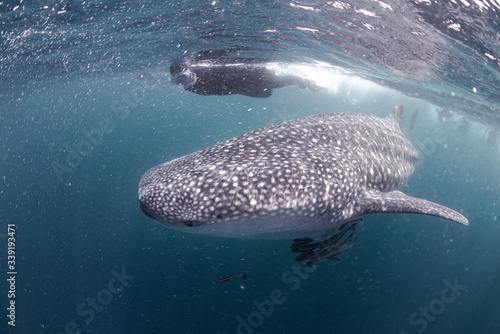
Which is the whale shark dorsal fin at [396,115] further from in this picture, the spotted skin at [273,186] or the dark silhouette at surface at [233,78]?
the dark silhouette at surface at [233,78]

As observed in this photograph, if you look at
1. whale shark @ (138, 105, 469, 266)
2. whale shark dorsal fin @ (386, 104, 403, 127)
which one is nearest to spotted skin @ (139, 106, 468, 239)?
whale shark @ (138, 105, 469, 266)

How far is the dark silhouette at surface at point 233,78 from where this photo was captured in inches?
575

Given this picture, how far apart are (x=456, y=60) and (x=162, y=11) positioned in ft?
36.9

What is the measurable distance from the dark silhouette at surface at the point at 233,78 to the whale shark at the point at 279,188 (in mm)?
9896

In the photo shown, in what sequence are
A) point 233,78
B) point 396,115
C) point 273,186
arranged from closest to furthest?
1. point 273,186
2. point 396,115
3. point 233,78

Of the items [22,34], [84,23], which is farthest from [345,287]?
[22,34]

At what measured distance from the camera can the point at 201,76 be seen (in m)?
15.4

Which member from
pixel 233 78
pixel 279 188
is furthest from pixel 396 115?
pixel 233 78

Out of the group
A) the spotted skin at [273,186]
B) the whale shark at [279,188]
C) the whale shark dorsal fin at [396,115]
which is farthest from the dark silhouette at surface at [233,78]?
the spotted skin at [273,186]

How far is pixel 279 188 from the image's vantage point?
338cm

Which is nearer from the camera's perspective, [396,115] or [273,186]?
[273,186]

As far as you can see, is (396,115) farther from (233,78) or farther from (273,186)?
(233,78)

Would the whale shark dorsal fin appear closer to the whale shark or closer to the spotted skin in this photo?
the whale shark

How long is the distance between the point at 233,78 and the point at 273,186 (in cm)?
1290
